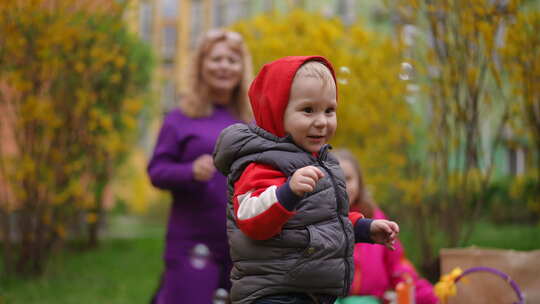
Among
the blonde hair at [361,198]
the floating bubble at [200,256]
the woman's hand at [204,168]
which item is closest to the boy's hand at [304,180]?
the woman's hand at [204,168]

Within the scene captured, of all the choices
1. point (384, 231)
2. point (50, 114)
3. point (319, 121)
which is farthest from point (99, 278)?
point (319, 121)

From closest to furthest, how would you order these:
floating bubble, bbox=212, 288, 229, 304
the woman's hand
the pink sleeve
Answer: the woman's hand
floating bubble, bbox=212, 288, 229, 304
the pink sleeve

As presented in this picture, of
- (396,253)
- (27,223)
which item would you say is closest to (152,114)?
(27,223)

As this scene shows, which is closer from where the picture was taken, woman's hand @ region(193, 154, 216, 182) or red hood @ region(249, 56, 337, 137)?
red hood @ region(249, 56, 337, 137)

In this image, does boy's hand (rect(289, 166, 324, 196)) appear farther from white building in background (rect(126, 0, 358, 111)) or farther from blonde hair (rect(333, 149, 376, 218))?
white building in background (rect(126, 0, 358, 111))

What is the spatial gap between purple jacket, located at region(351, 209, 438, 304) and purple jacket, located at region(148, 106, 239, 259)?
737 mm

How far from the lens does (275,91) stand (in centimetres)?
203

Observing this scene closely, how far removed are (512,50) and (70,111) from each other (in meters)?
4.49

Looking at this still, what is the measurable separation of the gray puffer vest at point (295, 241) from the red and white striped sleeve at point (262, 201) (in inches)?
1.6

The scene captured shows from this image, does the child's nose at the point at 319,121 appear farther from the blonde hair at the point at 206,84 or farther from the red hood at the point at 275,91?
the blonde hair at the point at 206,84

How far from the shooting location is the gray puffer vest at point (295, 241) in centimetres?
197

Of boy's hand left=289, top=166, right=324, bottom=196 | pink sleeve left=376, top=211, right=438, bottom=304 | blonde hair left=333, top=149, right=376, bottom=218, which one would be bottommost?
pink sleeve left=376, top=211, right=438, bottom=304

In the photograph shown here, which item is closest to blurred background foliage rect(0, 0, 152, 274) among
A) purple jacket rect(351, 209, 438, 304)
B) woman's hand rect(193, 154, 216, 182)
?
woman's hand rect(193, 154, 216, 182)

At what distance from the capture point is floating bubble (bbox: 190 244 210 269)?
339 cm
